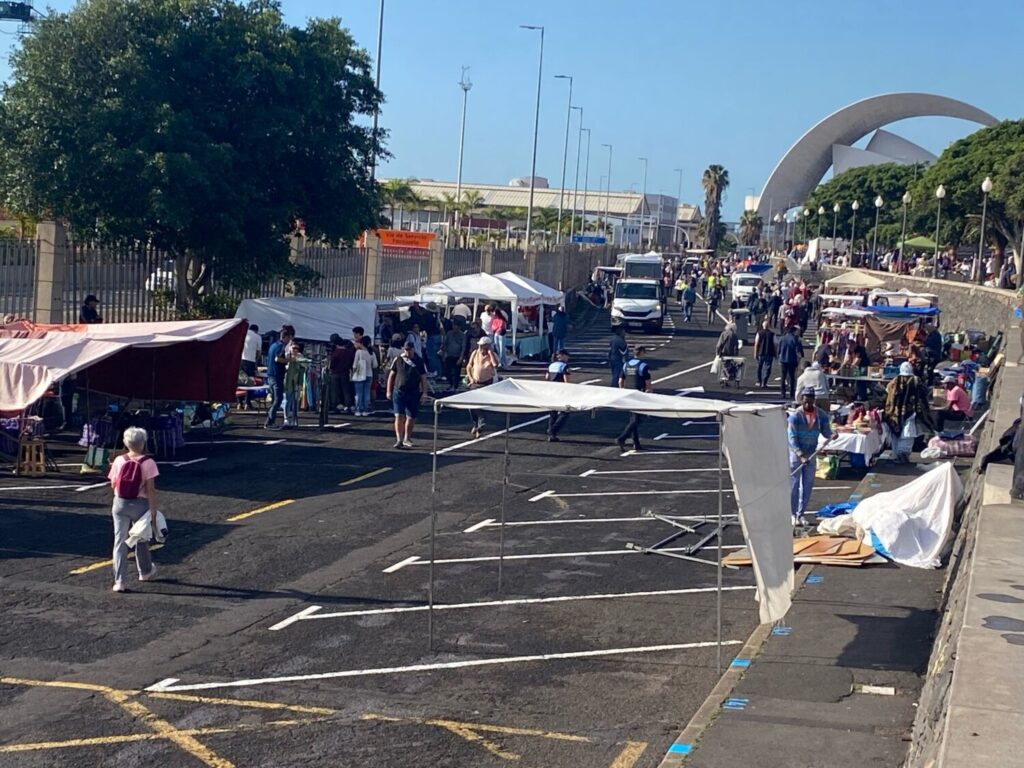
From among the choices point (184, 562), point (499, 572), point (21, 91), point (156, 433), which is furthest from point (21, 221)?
point (499, 572)

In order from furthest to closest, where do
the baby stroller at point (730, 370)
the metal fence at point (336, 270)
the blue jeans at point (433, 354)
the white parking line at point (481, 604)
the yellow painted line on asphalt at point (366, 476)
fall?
the metal fence at point (336, 270) → the baby stroller at point (730, 370) → the blue jeans at point (433, 354) → the yellow painted line on asphalt at point (366, 476) → the white parking line at point (481, 604)

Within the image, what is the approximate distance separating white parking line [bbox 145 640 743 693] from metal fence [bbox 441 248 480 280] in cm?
3381

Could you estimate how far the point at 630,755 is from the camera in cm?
825

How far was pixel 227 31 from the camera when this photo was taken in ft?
90.2

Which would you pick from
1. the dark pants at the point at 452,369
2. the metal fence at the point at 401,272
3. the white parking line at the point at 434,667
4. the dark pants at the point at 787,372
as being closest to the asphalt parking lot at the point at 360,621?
the white parking line at the point at 434,667

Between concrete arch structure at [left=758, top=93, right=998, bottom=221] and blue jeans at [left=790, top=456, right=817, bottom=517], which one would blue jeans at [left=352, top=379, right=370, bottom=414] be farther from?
concrete arch structure at [left=758, top=93, right=998, bottom=221]

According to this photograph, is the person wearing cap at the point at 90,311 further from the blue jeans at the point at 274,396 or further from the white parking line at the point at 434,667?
the white parking line at the point at 434,667

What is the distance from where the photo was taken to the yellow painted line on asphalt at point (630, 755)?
8.09 m

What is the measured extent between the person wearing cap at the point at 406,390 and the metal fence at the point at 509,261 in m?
28.4

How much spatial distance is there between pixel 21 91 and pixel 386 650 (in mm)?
19881

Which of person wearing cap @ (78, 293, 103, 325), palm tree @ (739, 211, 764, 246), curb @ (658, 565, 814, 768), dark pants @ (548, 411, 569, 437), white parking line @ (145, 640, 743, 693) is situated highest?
palm tree @ (739, 211, 764, 246)

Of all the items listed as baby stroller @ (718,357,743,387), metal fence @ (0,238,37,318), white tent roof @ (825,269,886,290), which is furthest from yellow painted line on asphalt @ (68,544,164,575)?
white tent roof @ (825,269,886,290)

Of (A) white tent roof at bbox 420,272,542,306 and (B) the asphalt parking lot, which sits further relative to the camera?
(A) white tent roof at bbox 420,272,542,306

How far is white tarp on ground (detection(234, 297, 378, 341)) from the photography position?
25906 millimetres
